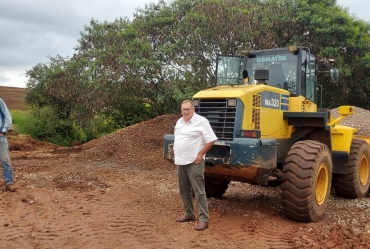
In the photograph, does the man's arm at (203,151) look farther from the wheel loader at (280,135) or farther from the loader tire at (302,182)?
the loader tire at (302,182)

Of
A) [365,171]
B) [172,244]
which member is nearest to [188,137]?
[172,244]

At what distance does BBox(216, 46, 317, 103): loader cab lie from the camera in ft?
23.6

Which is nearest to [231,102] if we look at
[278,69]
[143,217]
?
[278,69]

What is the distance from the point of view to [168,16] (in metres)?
16.2

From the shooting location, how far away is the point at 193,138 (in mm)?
5586

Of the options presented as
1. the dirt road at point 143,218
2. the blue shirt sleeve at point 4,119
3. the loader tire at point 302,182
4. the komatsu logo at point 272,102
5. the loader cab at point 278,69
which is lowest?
the dirt road at point 143,218

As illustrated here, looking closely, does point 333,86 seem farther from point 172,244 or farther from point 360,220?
point 172,244

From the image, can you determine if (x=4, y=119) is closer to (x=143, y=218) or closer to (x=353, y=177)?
(x=143, y=218)

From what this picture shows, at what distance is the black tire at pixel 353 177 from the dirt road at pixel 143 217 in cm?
18

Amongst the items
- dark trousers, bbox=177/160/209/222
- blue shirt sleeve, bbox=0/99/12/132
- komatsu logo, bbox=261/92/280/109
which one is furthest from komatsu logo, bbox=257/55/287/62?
blue shirt sleeve, bbox=0/99/12/132

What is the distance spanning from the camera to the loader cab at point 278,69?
23.6 feet

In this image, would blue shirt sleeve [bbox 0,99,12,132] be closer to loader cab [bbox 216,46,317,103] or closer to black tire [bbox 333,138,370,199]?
loader cab [bbox 216,46,317,103]

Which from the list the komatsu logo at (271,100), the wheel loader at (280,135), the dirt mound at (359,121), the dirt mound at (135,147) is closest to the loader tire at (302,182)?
the wheel loader at (280,135)

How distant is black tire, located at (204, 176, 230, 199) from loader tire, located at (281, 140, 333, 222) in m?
1.66
